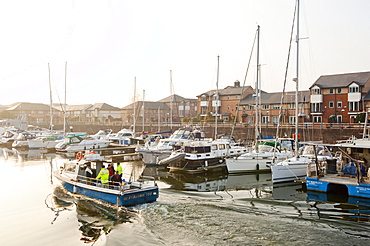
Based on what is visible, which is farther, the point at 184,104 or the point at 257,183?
the point at 184,104

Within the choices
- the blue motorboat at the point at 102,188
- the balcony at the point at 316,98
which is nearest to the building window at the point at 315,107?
the balcony at the point at 316,98

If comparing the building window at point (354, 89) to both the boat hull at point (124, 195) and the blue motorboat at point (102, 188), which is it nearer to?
the blue motorboat at point (102, 188)

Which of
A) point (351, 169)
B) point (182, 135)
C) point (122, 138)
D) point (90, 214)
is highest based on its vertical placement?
point (182, 135)

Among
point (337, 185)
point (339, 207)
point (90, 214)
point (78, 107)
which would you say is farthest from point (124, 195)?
point (78, 107)

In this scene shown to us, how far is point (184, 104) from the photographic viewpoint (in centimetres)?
10619

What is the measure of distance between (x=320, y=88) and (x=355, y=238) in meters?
51.9

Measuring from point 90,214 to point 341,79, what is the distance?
5603cm

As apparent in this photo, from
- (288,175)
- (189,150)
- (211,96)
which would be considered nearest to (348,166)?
(288,175)

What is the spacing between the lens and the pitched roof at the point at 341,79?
56.0 meters

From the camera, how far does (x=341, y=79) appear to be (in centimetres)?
5856

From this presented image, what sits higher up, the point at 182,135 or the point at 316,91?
the point at 316,91

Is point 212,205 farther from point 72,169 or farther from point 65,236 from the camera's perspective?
point 72,169

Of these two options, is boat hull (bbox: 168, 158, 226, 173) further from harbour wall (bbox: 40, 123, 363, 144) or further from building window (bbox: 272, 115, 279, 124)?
building window (bbox: 272, 115, 279, 124)

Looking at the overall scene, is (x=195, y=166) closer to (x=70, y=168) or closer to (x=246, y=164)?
(x=246, y=164)
